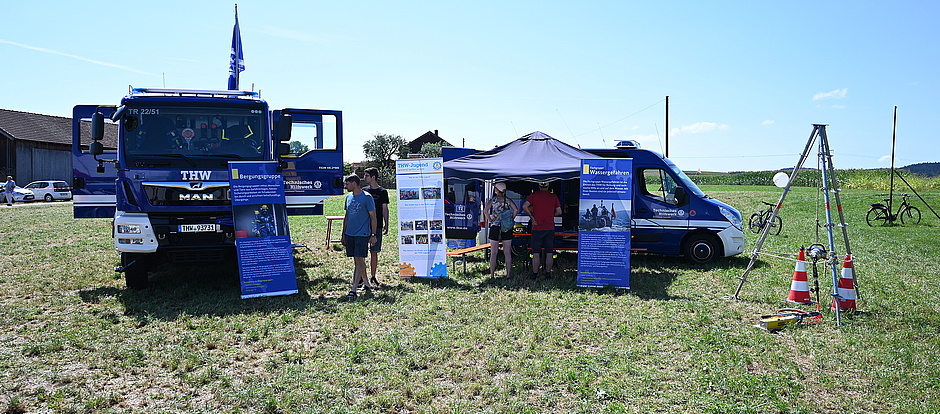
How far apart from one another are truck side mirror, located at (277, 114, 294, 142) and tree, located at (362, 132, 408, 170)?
5919cm

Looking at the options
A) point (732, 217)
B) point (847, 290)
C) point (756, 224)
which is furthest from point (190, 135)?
point (756, 224)

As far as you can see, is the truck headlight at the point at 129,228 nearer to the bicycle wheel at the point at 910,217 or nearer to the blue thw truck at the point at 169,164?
the blue thw truck at the point at 169,164

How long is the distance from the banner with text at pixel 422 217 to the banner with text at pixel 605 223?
2.37 metres

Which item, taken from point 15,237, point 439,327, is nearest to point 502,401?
point 439,327

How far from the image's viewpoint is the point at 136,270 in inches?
333

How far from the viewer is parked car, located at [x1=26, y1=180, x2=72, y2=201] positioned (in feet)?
114

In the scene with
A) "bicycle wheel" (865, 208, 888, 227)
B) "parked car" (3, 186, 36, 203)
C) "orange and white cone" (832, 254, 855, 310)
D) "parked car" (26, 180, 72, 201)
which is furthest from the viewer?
"parked car" (26, 180, 72, 201)

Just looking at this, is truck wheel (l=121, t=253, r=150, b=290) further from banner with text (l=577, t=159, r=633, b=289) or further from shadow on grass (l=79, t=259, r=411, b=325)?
banner with text (l=577, t=159, r=633, b=289)

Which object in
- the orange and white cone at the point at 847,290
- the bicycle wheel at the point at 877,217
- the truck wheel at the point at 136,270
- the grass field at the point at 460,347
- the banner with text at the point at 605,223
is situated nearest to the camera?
the grass field at the point at 460,347

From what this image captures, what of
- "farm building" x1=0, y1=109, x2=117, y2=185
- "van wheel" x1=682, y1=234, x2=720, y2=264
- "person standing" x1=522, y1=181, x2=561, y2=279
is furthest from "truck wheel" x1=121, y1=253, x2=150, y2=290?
"farm building" x1=0, y1=109, x2=117, y2=185

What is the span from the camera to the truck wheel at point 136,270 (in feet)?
27.5

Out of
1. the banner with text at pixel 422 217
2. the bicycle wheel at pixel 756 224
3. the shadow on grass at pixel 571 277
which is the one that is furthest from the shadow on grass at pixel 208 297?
the bicycle wheel at pixel 756 224

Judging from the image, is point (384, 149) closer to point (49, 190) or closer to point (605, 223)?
point (49, 190)

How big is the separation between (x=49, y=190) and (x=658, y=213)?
38.3m
